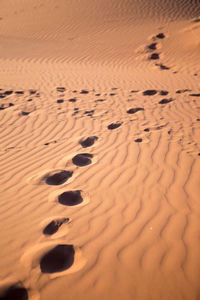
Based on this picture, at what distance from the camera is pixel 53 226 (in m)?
2.34

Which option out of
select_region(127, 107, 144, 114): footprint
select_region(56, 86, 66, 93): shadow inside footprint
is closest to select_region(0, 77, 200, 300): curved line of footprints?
select_region(127, 107, 144, 114): footprint

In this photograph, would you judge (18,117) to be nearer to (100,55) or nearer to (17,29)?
(100,55)

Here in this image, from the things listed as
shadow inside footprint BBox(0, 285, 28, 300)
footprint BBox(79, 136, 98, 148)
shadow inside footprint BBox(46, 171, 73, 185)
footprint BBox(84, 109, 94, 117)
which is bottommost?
shadow inside footprint BBox(0, 285, 28, 300)

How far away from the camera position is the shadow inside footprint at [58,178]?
9.96 ft

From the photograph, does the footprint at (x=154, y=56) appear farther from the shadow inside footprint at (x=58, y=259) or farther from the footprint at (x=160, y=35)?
the shadow inside footprint at (x=58, y=259)

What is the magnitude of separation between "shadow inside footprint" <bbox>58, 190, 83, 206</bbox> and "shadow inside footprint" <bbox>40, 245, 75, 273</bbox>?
2.10 ft

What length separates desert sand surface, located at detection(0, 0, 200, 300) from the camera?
1.87 meters

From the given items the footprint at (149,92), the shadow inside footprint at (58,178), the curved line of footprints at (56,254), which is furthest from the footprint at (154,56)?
the curved line of footprints at (56,254)

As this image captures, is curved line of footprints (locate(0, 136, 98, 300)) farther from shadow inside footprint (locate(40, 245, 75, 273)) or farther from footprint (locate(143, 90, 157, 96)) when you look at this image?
footprint (locate(143, 90, 157, 96))

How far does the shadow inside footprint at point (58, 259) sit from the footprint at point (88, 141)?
205cm

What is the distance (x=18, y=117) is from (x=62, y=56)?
7.08m

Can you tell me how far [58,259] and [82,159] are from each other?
1.72 m

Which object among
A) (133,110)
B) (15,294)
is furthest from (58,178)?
(133,110)

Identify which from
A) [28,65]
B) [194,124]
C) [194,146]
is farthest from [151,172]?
[28,65]
